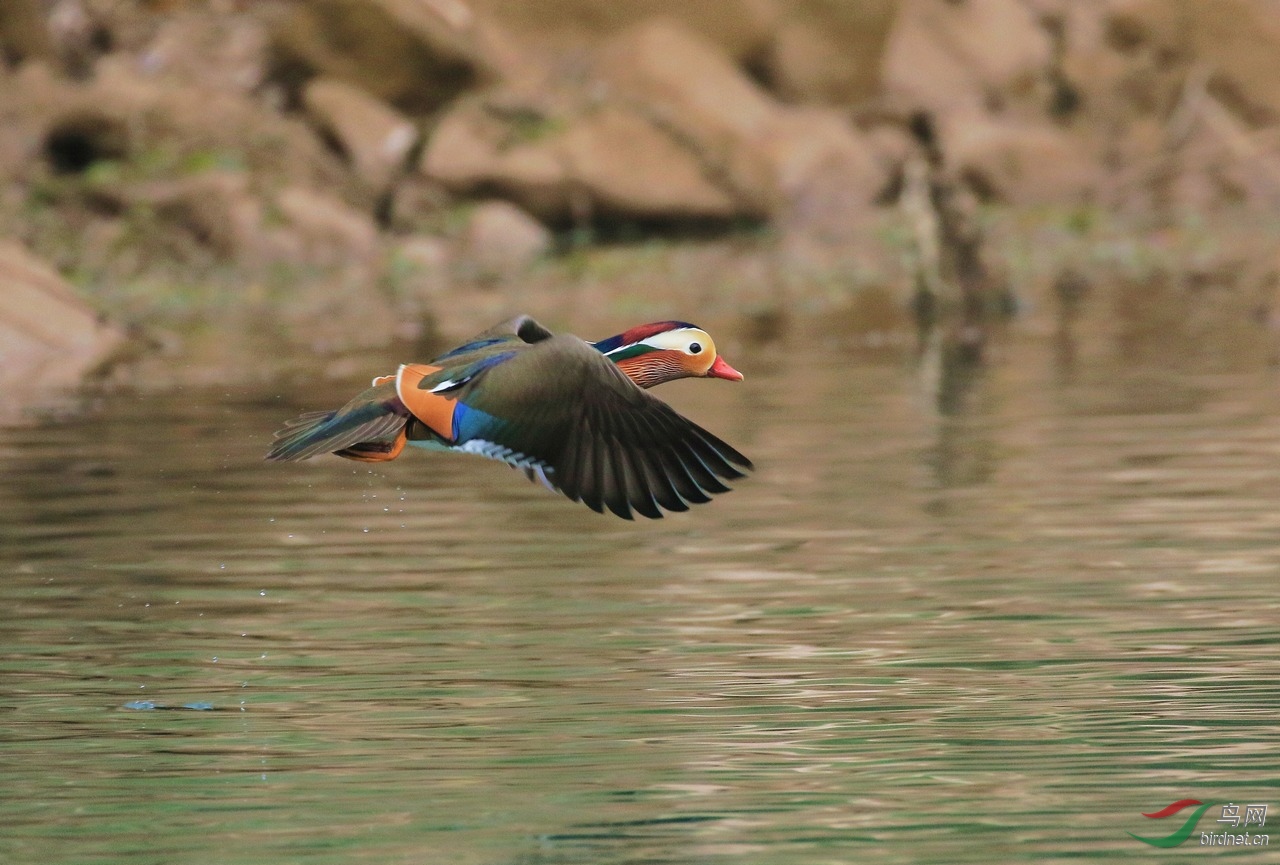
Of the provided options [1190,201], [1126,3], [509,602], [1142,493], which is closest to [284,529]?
[509,602]

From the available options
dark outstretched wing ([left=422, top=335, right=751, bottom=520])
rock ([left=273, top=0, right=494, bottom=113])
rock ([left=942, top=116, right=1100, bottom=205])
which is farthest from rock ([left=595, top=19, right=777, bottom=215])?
dark outstretched wing ([left=422, top=335, right=751, bottom=520])

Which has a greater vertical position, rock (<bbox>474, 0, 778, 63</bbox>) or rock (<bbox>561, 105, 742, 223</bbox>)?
rock (<bbox>474, 0, 778, 63</bbox>)

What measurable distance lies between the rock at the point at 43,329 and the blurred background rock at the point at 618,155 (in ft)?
4.46

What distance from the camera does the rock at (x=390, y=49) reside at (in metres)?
28.6

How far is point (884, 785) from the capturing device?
19.2 feet

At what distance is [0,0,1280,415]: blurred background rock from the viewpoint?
21.7 meters

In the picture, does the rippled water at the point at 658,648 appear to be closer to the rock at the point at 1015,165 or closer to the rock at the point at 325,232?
the rock at the point at 325,232

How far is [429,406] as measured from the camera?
6.45 m

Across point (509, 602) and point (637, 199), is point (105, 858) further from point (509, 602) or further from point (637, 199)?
point (637, 199)

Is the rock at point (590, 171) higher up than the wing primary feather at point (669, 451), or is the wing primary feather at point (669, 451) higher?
→ the rock at point (590, 171)

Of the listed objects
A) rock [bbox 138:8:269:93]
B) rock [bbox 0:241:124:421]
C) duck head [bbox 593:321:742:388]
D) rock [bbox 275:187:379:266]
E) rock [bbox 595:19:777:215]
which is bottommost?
rock [bbox 0:241:124:421]

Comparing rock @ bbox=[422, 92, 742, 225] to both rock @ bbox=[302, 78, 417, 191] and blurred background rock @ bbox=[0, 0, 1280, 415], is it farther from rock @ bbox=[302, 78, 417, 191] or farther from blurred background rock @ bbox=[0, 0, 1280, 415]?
rock @ bbox=[302, 78, 417, 191]

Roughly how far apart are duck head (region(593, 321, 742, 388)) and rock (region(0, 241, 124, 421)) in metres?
9.63

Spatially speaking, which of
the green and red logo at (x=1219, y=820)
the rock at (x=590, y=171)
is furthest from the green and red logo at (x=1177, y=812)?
the rock at (x=590, y=171)
